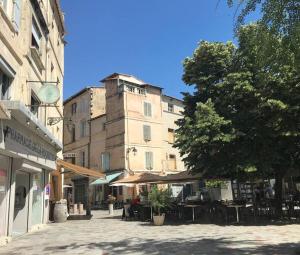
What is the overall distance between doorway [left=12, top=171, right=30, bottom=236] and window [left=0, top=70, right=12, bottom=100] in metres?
4.00

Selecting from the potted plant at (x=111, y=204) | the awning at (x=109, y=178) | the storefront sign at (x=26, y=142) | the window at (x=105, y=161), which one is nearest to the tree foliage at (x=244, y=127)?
the storefront sign at (x=26, y=142)

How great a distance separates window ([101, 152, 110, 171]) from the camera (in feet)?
134

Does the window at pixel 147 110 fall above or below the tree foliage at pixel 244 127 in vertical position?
above

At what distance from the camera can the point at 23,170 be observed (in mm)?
13930

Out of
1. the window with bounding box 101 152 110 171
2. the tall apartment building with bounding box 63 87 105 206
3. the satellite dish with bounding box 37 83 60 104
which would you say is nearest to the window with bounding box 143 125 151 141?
Answer: the window with bounding box 101 152 110 171

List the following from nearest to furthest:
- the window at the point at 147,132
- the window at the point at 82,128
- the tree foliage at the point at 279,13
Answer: the tree foliage at the point at 279,13
the window at the point at 147,132
the window at the point at 82,128

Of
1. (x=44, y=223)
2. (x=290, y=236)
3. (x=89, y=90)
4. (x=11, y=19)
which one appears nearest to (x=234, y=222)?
(x=290, y=236)

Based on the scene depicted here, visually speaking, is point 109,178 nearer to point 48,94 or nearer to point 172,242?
point 48,94

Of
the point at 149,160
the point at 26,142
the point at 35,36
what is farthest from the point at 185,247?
the point at 149,160

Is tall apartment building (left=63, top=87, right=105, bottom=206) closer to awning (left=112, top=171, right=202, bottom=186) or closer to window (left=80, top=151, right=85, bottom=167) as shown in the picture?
window (left=80, top=151, right=85, bottom=167)

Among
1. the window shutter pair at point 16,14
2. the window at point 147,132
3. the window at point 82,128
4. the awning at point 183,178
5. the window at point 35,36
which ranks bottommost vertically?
the awning at point 183,178

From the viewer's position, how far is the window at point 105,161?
134ft

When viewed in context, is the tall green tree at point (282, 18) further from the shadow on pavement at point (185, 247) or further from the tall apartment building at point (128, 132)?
the tall apartment building at point (128, 132)

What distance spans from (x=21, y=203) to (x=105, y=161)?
26431 mm
